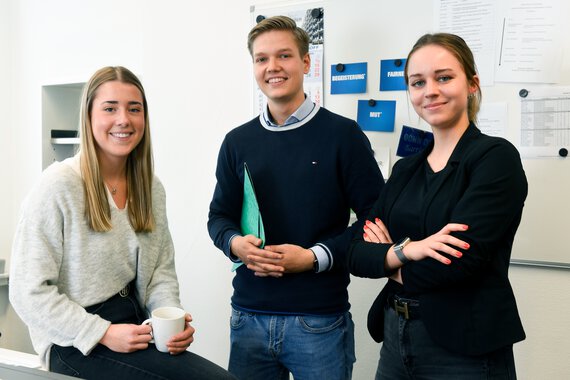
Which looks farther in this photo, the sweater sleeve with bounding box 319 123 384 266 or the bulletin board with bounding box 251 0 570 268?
the bulletin board with bounding box 251 0 570 268

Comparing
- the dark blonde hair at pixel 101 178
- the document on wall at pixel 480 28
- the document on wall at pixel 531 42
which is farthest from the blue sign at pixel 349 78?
the dark blonde hair at pixel 101 178

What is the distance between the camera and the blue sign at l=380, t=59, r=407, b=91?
7.02 ft

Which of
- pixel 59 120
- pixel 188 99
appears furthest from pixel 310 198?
pixel 59 120

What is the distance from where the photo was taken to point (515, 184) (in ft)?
4.05

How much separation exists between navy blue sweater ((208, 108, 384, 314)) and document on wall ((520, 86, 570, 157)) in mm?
625

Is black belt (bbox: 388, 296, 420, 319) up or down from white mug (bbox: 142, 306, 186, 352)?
up

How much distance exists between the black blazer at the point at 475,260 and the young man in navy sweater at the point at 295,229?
13.5 inches

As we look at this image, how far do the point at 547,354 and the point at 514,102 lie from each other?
0.89 meters

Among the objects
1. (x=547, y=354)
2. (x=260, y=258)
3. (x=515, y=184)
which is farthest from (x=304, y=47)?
(x=547, y=354)

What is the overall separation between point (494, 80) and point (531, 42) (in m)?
0.17

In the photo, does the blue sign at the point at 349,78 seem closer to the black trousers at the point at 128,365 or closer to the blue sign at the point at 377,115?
the blue sign at the point at 377,115

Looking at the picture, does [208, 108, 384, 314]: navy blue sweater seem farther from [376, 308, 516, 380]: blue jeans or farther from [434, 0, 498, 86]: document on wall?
[434, 0, 498, 86]: document on wall

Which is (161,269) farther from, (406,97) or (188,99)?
(188,99)

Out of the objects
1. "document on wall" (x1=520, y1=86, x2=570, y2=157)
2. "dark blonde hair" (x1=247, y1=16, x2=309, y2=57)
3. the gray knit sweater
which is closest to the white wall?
"document on wall" (x1=520, y1=86, x2=570, y2=157)
